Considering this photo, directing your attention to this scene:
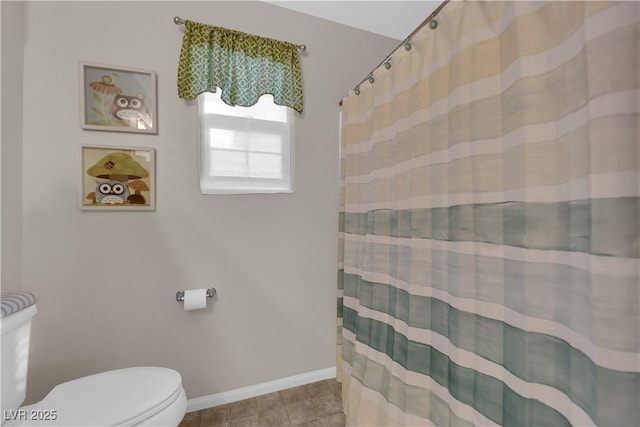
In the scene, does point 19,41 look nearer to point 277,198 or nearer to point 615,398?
point 277,198

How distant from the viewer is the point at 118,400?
96cm

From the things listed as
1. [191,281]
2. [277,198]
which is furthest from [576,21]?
[191,281]

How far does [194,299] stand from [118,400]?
534 mm

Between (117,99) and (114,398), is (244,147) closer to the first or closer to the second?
(117,99)

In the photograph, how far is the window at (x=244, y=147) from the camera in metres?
1.56

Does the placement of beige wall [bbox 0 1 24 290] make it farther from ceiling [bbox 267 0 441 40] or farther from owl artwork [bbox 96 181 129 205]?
ceiling [bbox 267 0 441 40]

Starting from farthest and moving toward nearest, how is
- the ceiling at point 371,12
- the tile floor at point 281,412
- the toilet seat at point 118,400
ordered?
the ceiling at point 371,12, the tile floor at point 281,412, the toilet seat at point 118,400

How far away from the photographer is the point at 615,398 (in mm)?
493

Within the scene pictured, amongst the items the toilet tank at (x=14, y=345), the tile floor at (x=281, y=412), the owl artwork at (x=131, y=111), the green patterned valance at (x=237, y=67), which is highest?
the green patterned valance at (x=237, y=67)

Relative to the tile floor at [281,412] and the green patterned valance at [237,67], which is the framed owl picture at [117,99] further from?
the tile floor at [281,412]

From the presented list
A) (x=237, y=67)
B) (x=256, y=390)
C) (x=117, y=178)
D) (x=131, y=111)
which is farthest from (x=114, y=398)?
(x=237, y=67)

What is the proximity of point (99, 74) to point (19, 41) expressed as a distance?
0.31 meters

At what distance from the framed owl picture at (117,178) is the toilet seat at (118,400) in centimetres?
80

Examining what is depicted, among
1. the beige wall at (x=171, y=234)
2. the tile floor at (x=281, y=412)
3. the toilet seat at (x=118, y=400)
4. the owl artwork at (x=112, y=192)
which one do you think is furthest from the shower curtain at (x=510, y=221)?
the owl artwork at (x=112, y=192)
